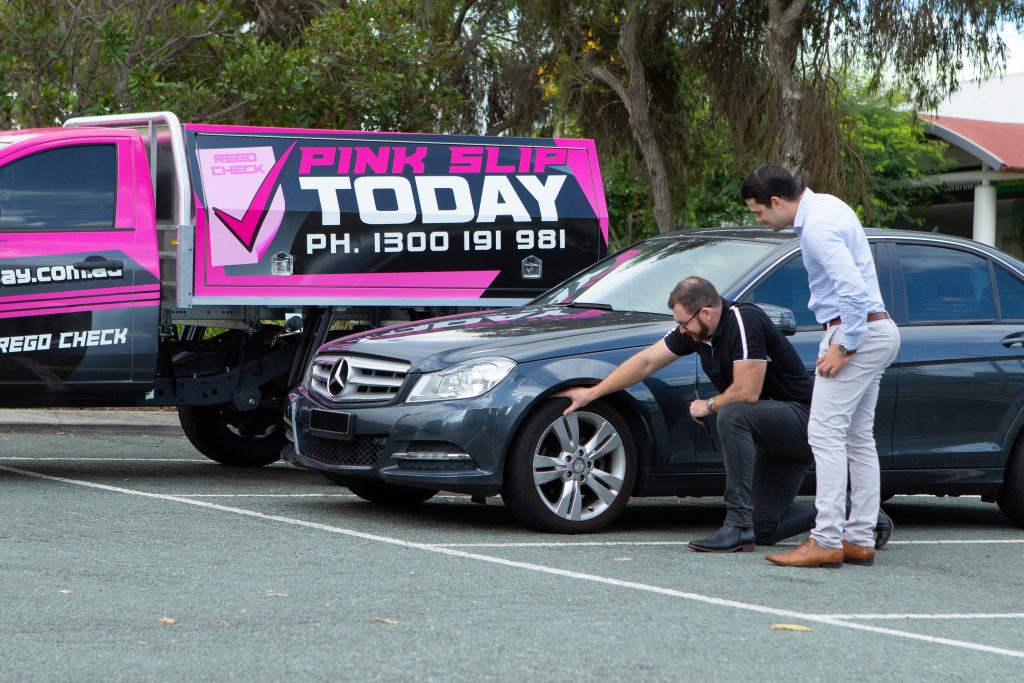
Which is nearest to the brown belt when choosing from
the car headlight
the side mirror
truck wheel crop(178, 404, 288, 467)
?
the side mirror

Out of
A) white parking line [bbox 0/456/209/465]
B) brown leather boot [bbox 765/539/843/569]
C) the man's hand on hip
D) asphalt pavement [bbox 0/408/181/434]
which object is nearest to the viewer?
the man's hand on hip

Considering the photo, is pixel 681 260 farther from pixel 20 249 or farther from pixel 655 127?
pixel 655 127

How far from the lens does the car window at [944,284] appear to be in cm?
809

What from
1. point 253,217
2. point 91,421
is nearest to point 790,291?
point 253,217

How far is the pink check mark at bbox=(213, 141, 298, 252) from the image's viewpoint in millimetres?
9227

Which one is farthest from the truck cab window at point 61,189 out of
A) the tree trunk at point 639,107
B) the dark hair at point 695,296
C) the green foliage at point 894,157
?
the green foliage at point 894,157

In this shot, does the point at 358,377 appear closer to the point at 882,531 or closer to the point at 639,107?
the point at 882,531

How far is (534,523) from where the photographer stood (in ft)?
23.9

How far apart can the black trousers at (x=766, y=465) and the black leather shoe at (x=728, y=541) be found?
3 cm

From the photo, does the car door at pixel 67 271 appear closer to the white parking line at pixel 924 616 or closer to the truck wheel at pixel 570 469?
the truck wheel at pixel 570 469

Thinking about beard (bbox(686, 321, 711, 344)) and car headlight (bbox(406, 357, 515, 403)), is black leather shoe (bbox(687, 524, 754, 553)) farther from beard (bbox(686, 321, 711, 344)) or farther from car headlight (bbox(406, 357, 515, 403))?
car headlight (bbox(406, 357, 515, 403))

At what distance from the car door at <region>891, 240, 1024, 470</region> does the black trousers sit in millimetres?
837

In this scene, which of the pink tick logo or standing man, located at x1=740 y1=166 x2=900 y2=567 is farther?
the pink tick logo

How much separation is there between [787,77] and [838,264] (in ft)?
36.4
